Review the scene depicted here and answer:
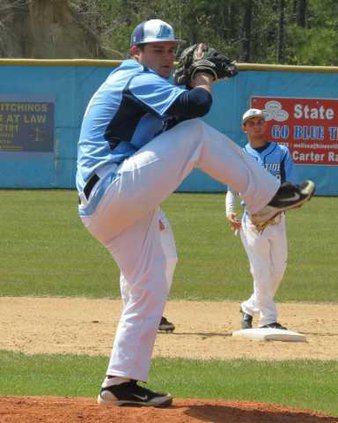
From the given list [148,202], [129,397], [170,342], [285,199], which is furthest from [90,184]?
[170,342]

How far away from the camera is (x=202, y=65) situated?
6.34 meters

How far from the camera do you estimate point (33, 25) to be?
1433 inches

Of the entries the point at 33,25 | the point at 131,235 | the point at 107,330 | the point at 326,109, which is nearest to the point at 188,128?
the point at 131,235

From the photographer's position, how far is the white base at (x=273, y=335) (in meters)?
10.3

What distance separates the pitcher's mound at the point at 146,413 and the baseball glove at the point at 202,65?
1.72m

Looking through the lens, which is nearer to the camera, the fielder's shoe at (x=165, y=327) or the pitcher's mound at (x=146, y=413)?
the pitcher's mound at (x=146, y=413)

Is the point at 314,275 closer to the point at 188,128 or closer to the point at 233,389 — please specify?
the point at 233,389

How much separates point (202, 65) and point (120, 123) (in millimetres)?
554

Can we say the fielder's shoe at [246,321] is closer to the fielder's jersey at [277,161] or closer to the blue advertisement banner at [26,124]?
the fielder's jersey at [277,161]

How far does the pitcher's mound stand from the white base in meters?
3.71

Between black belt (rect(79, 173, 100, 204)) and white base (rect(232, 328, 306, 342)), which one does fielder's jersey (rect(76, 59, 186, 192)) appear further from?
white base (rect(232, 328, 306, 342))

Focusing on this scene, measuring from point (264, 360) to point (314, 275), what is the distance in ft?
19.7

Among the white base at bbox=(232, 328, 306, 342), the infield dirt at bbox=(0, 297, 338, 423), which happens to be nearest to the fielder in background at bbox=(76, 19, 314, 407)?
the infield dirt at bbox=(0, 297, 338, 423)

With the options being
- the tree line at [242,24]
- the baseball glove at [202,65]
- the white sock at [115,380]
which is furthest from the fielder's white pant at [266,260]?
the tree line at [242,24]
